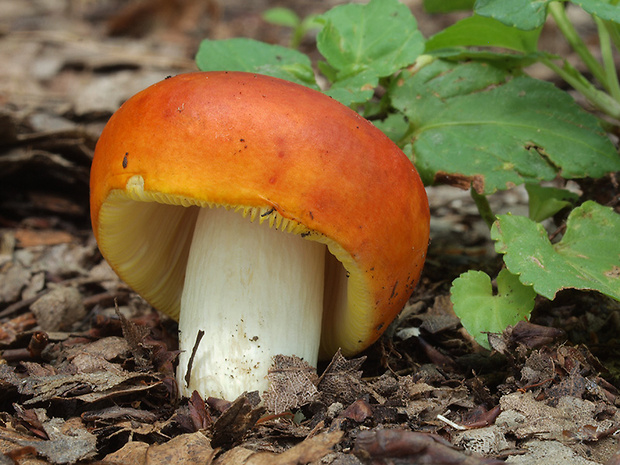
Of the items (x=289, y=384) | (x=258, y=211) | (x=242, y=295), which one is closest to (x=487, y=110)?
(x=258, y=211)

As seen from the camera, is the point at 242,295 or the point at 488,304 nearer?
A: the point at 242,295

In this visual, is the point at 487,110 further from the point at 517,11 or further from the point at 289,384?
the point at 289,384

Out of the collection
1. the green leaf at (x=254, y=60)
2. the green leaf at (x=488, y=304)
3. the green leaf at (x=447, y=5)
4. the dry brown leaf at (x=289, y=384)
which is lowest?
the dry brown leaf at (x=289, y=384)

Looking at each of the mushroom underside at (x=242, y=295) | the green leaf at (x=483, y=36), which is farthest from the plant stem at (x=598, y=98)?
the mushroom underside at (x=242, y=295)

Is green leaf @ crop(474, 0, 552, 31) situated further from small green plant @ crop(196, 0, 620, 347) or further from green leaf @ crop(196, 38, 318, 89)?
green leaf @ crop(196, 38, 318, 89)

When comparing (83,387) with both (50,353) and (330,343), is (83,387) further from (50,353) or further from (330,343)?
(330,343)

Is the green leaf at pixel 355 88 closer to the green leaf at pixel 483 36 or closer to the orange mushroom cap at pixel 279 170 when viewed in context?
the green leaf at pixel 483 36
